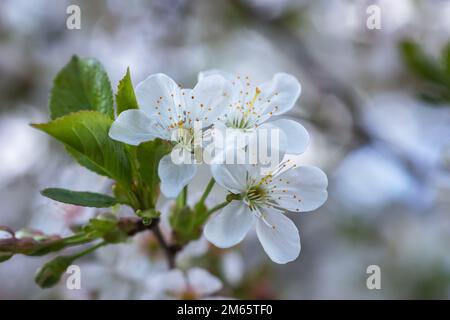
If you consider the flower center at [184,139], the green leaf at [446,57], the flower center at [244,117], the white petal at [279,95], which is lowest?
the flower center at [184,139]

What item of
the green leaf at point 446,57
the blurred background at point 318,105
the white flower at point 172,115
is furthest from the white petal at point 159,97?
the blurred background at point 318,105

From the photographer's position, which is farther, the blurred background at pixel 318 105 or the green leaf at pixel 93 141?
the blurred background at pixel 318 105

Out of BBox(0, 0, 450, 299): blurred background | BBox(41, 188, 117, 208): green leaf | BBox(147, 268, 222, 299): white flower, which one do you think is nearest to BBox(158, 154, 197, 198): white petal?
BBox(41, 188, 117, 208): green leaf

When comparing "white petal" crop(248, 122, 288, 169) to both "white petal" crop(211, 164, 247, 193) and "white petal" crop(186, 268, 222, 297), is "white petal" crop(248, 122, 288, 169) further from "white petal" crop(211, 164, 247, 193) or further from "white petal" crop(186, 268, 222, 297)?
"white petal" crop(186, 268, 222, 297)

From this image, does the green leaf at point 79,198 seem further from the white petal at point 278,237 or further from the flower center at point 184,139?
the white petal at point 278,237

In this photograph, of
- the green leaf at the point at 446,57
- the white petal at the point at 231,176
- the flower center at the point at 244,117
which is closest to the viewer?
the white petal at the point at 231,176

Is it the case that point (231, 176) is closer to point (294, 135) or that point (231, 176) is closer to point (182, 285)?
point (294, 135)
